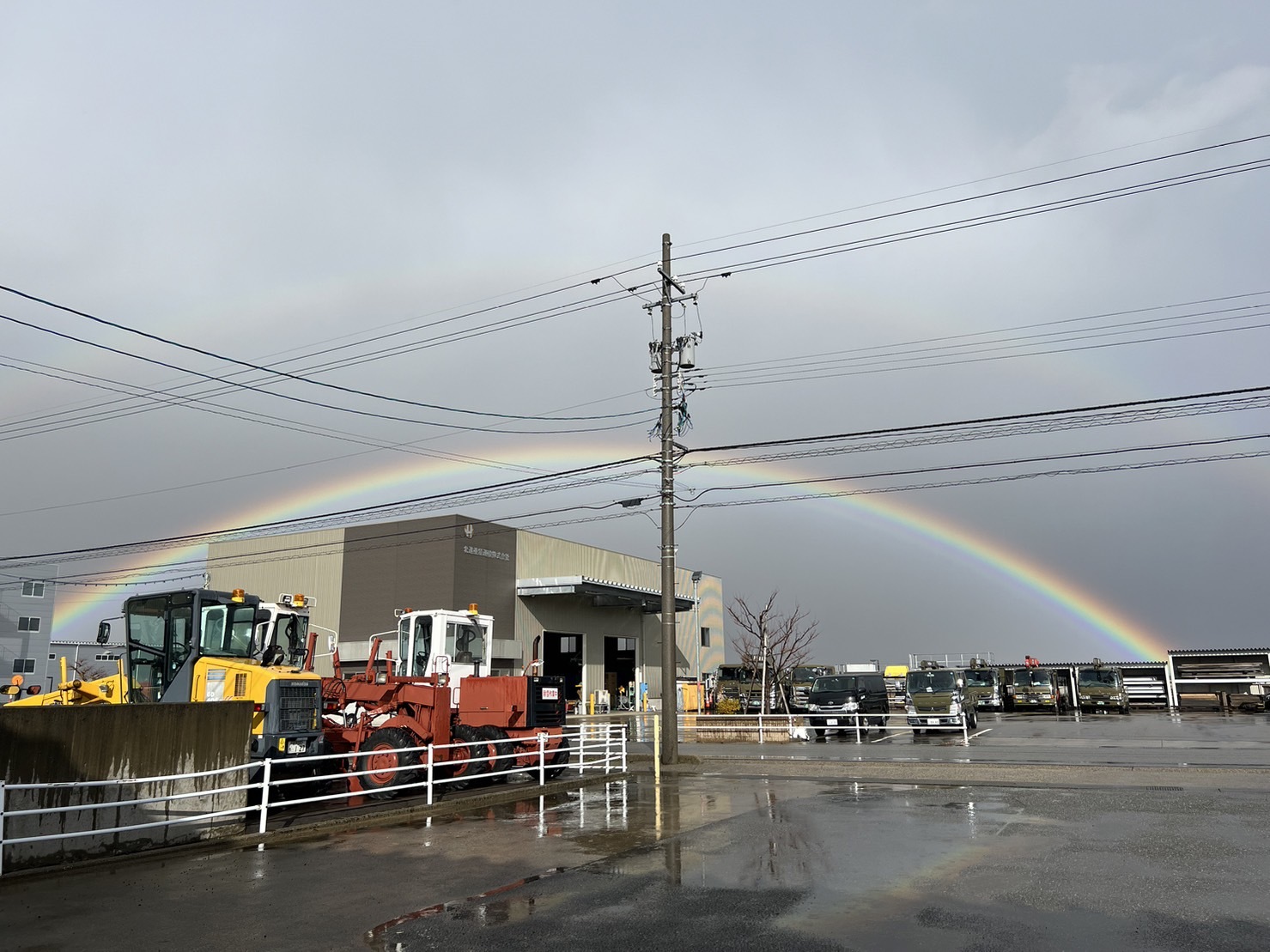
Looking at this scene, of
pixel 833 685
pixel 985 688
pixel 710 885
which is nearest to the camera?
pixel 710 885

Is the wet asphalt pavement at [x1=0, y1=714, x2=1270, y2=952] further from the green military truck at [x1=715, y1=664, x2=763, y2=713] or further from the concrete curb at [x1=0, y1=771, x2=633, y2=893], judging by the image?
the green military truck at [x1=715, y1=664, x2=763, y2=713]

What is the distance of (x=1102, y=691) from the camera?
4366 centimetres

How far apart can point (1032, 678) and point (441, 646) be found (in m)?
37.1

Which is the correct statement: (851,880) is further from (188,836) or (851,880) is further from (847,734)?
(847,734)

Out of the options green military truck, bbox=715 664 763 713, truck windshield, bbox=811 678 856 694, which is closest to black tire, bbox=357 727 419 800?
truck windshield, bbox=811 678 856 694

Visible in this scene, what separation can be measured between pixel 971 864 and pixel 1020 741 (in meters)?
18.8

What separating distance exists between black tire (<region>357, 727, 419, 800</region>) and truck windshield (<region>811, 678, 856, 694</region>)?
18.7m

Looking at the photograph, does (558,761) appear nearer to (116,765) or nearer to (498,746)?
(498,746)

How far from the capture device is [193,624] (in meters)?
14.1

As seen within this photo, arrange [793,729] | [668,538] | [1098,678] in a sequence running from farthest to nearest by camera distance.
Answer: [1098,678] → [793,729] → [668,538]

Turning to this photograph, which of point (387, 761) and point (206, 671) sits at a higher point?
point (206, 671)

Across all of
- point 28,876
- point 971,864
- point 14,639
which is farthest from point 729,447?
point 14,639

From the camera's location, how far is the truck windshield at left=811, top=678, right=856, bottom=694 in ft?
103

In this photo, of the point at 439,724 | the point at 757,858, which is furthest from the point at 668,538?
the point at 757,858
